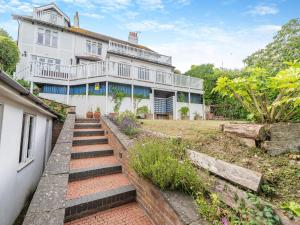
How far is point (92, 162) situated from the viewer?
13.4 feet

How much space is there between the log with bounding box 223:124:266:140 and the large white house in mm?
8664

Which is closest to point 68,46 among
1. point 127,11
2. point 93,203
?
point 127,11

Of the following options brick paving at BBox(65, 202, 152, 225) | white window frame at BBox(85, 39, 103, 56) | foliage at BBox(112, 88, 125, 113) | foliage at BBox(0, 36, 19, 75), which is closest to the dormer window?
white window frame at BBox(85, 39, 103, 56)

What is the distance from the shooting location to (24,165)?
12.3 feet

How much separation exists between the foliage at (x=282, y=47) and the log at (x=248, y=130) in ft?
34.1

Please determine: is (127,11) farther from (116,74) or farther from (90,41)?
(90,41)

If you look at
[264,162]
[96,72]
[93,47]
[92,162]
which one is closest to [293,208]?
[264,162]

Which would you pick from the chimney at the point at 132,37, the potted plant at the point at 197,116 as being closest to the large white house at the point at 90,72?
the potted plant at the point at 197,116

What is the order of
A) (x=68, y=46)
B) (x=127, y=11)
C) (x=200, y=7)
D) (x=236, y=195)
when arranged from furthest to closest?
(x=68, y=46) < (x=127, y=11) < (x=200, y=7) < (x=236, y=195)

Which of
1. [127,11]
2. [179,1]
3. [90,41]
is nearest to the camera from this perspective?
[179,1]

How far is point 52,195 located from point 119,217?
1.12 m

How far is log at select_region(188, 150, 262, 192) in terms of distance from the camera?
1.87 m

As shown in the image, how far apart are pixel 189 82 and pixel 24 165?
1343cm

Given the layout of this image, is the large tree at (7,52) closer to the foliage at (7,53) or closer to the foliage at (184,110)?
the foliage at (7,53)
